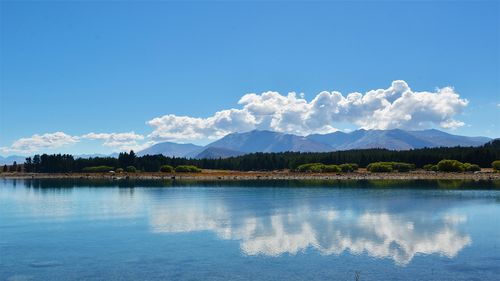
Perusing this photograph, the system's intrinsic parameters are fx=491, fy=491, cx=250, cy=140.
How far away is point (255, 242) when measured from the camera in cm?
4750

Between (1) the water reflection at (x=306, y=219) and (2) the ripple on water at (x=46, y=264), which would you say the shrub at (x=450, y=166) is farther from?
(2) the ripple on water at (x=46, y=264)

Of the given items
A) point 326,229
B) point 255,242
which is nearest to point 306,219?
point 326,229

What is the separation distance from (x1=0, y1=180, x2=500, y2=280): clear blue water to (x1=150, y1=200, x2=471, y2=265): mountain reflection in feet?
0.38

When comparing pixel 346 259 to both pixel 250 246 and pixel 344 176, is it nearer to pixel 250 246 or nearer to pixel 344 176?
pixel 250 246

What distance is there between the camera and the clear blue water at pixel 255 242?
3559cm

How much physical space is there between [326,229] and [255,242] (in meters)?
11.0

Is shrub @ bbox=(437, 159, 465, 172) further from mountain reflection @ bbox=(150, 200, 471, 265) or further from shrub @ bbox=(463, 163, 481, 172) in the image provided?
mountain reflection @ bbox=(150, 200, 471, 265)

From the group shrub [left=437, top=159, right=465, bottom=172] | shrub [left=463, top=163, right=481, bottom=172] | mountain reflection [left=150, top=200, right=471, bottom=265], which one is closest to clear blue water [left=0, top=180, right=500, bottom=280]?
mountain reflection [left=150, top=200, right=471, bottom=265]

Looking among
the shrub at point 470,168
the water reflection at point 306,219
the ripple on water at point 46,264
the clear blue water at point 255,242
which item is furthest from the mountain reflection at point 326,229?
the shrub at point 470,168

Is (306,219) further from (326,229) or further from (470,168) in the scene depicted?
(470,168)

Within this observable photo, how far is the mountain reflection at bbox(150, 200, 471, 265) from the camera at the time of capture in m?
43.7

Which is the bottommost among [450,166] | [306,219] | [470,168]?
[306,219]

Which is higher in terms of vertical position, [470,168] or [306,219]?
[470,168]

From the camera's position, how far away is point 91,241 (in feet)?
161
